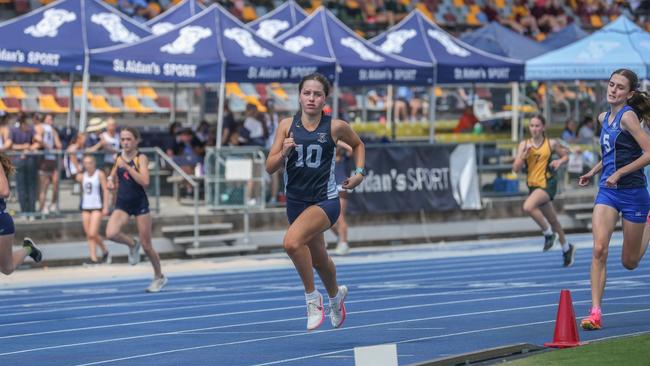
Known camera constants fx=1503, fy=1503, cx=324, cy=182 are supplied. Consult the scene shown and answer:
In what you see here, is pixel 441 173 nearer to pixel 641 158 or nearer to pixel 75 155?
pixel 75 155

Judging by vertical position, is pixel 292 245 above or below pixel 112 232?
above

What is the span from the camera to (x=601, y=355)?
973 cm

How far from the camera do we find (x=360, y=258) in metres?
21.8

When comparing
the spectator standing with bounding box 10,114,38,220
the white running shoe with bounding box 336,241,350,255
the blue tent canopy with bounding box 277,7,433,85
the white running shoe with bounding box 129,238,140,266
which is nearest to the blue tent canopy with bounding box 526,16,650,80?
the blue tent canopy with bounding box 277,7,433,85

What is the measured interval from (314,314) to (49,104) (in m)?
16.8

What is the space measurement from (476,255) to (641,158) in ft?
34.7

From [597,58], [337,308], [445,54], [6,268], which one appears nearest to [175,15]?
[445,54]

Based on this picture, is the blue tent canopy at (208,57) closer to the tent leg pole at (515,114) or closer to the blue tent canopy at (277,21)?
the blue tent canopy at (277,21)

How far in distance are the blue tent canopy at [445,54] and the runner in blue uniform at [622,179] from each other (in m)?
15.2

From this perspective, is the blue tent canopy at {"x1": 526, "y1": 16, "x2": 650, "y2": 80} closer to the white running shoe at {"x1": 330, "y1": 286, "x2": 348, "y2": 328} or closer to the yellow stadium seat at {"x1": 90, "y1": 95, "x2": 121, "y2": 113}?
the yellow stadium seat at {"x1": 90, "y1": 95, "x2": 121, "y2": 113}

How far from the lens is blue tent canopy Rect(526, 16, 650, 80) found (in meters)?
27.9

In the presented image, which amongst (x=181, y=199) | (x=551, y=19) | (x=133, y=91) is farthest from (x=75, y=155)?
(x=551, y=19)

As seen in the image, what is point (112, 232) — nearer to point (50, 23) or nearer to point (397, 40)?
point (50, 23)

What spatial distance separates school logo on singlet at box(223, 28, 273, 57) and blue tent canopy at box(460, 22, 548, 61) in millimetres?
7037
